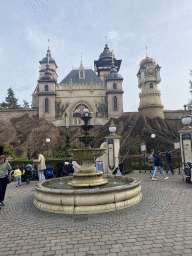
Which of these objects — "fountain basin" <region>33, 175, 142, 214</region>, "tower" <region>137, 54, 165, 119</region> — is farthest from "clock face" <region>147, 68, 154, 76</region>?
"fountain basin" <region>33, 175, 142, 214</region>

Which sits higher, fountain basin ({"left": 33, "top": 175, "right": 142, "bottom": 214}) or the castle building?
the castle building

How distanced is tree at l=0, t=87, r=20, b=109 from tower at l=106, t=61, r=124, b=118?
3453 centimetres

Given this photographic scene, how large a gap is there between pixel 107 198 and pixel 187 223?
2.09 m

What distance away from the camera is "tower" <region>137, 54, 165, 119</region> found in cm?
4153

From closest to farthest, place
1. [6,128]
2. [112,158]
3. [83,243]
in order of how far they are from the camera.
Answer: [83,243]
[112,158]
[6,128]

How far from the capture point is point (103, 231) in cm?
384

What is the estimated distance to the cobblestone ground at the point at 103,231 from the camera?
3.12 meters

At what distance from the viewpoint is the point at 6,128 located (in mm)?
38875

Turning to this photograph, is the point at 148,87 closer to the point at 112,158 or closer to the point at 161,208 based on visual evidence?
the point at 112,158

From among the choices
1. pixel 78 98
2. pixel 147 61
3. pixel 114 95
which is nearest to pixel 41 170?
pixel 78 98

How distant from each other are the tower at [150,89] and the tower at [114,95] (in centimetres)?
501

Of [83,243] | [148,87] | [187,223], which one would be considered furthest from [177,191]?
[148,87]

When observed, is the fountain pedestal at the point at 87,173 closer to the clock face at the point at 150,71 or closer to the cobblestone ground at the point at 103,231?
the cobblestone ground at the point at 103,231

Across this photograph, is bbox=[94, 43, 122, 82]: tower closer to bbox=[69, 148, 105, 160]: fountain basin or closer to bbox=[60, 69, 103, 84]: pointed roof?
bbox=[60, 69, 103, 84]: pointed roof
